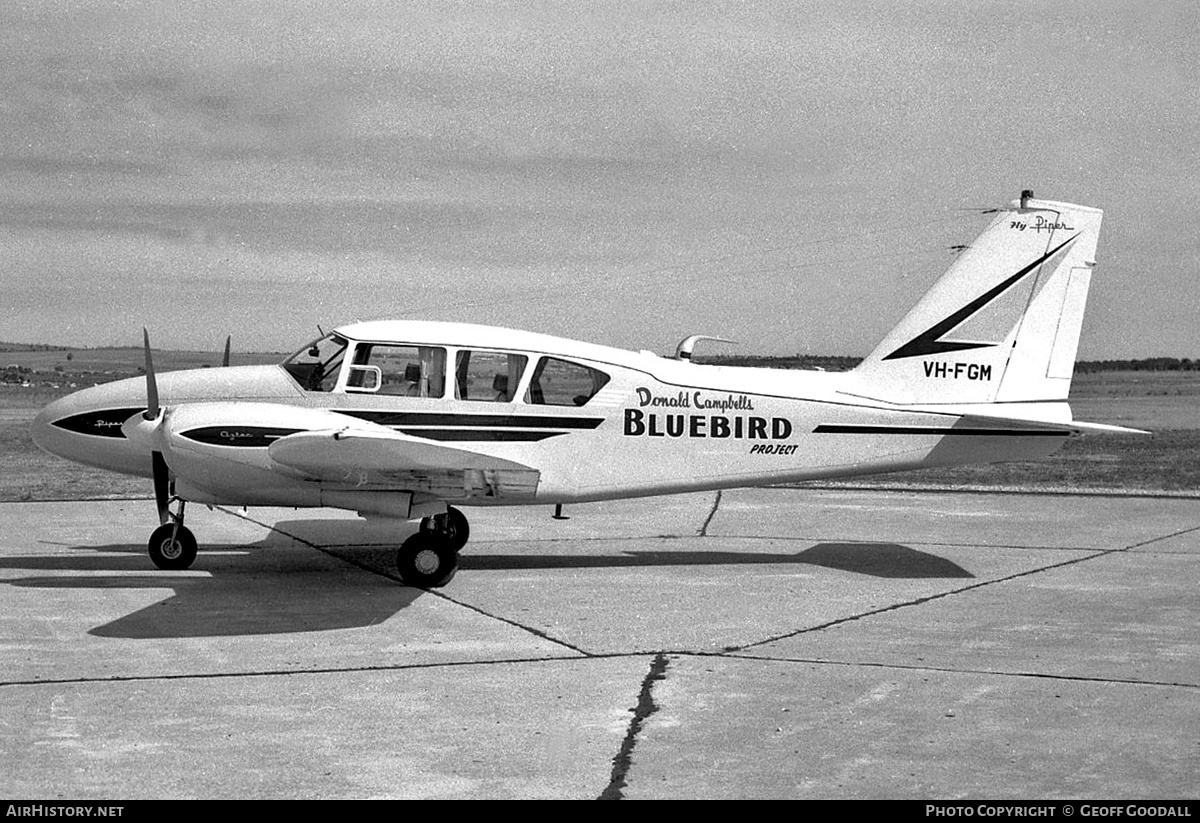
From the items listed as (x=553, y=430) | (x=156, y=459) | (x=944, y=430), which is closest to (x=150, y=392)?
(x=156, y=459)

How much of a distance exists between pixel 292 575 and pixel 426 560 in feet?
5.50

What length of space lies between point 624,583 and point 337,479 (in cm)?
293

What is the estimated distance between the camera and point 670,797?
6.18 m

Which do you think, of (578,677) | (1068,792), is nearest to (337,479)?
(578,677)

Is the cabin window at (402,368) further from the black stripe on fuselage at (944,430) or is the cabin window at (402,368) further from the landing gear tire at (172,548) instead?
the black stripe on fuselage at (944,430)

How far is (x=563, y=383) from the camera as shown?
13.0 meters

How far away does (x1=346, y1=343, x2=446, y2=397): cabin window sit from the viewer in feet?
41.4

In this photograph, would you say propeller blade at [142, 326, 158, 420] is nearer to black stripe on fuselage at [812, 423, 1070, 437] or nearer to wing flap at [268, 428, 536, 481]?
wing flap at [268, 428, 536, 481]

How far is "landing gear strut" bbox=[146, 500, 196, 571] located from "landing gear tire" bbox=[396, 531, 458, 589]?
2396 mm

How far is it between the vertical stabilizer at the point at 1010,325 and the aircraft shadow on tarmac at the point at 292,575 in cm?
196

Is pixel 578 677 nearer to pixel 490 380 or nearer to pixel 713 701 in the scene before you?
pixel 713 701

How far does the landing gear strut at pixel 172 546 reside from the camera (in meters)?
12.7

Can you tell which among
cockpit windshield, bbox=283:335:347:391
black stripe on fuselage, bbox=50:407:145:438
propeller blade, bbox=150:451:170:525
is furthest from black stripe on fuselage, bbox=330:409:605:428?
black stripe on fuselage, bbox=50:407:145:438

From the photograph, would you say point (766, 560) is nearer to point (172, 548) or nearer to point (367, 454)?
point (367, 454)
